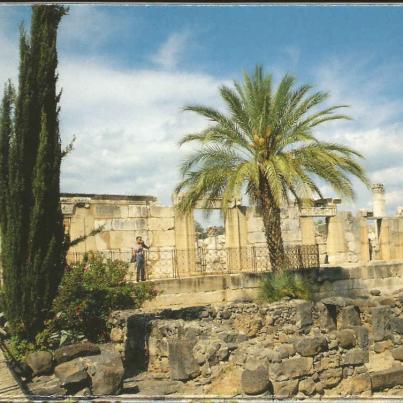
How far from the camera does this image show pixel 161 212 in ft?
59.8

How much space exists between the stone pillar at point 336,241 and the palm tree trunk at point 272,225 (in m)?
6.80

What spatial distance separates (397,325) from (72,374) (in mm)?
7933

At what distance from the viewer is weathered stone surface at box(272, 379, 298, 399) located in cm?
751

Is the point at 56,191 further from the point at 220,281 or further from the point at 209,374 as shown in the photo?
the point at 220,281

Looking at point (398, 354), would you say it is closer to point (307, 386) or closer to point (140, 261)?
point (307, 386)

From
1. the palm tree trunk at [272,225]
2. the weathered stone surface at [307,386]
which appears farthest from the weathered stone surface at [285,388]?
the palm tree trunk at [272,225]

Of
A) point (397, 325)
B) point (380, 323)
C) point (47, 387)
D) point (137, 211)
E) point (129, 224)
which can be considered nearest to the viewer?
point (47, 387)

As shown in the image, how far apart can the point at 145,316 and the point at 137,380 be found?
2.04m

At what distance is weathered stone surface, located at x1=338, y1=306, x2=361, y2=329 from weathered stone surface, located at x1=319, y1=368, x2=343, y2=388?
394 cm

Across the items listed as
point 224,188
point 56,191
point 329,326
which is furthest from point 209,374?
point 224,188

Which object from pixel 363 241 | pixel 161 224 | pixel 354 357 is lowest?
pixel 354 357

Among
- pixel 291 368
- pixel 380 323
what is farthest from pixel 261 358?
pixel 380 323

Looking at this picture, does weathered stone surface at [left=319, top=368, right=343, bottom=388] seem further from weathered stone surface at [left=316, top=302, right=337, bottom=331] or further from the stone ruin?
the stone ruin

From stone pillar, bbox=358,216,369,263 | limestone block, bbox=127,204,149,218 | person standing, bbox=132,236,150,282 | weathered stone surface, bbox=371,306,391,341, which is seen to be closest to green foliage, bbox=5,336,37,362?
person standing, bbox=132,236,150,282
